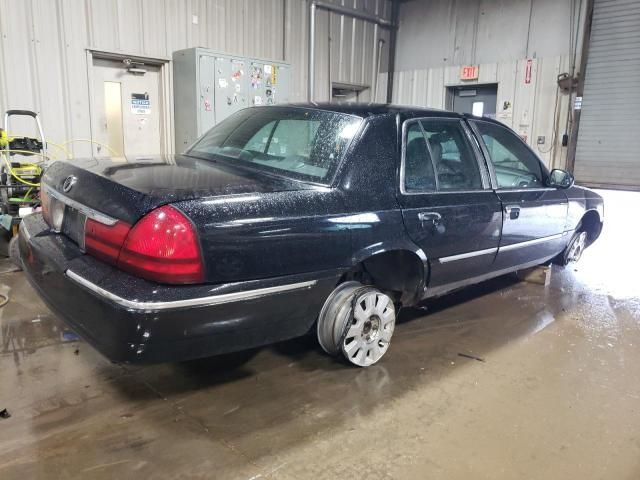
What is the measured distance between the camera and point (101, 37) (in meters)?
5.96

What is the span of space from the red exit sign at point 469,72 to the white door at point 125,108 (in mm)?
5253

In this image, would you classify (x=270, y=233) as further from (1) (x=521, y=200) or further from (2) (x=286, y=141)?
(1) (x=521, y=200)

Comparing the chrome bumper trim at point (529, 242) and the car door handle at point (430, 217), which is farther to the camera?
the chrome bumper trim at point (529, 242)

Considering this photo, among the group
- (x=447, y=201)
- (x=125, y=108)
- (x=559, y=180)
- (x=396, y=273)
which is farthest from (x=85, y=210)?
(x=125, y=108)

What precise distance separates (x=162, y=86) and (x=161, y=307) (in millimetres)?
5667

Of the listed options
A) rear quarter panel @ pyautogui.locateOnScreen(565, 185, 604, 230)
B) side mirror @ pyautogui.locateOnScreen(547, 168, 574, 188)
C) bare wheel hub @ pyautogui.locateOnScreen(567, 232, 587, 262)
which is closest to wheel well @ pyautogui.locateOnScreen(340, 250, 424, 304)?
side mirror @ pyautogui.locateOnScreen(547, 168, 574, 188)

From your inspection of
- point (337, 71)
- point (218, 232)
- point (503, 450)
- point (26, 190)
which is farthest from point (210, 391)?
point (337, 71)

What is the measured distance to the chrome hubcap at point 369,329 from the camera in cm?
254

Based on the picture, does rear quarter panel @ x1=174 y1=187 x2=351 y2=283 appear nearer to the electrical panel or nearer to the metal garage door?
the electrical panel

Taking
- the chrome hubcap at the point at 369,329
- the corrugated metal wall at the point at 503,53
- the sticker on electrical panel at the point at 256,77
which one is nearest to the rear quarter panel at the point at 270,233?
the chrome hubcap at the point at 369,329

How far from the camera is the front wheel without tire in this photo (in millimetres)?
2449

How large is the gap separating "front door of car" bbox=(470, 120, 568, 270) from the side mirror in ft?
0.13

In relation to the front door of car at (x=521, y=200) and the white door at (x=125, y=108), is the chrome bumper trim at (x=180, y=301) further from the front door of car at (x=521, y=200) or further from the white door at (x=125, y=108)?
the white door at (x=125, y=108)

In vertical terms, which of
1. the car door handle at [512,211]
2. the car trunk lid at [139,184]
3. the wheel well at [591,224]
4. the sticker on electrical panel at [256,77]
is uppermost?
the sticker on electrical panel at [256,77]
